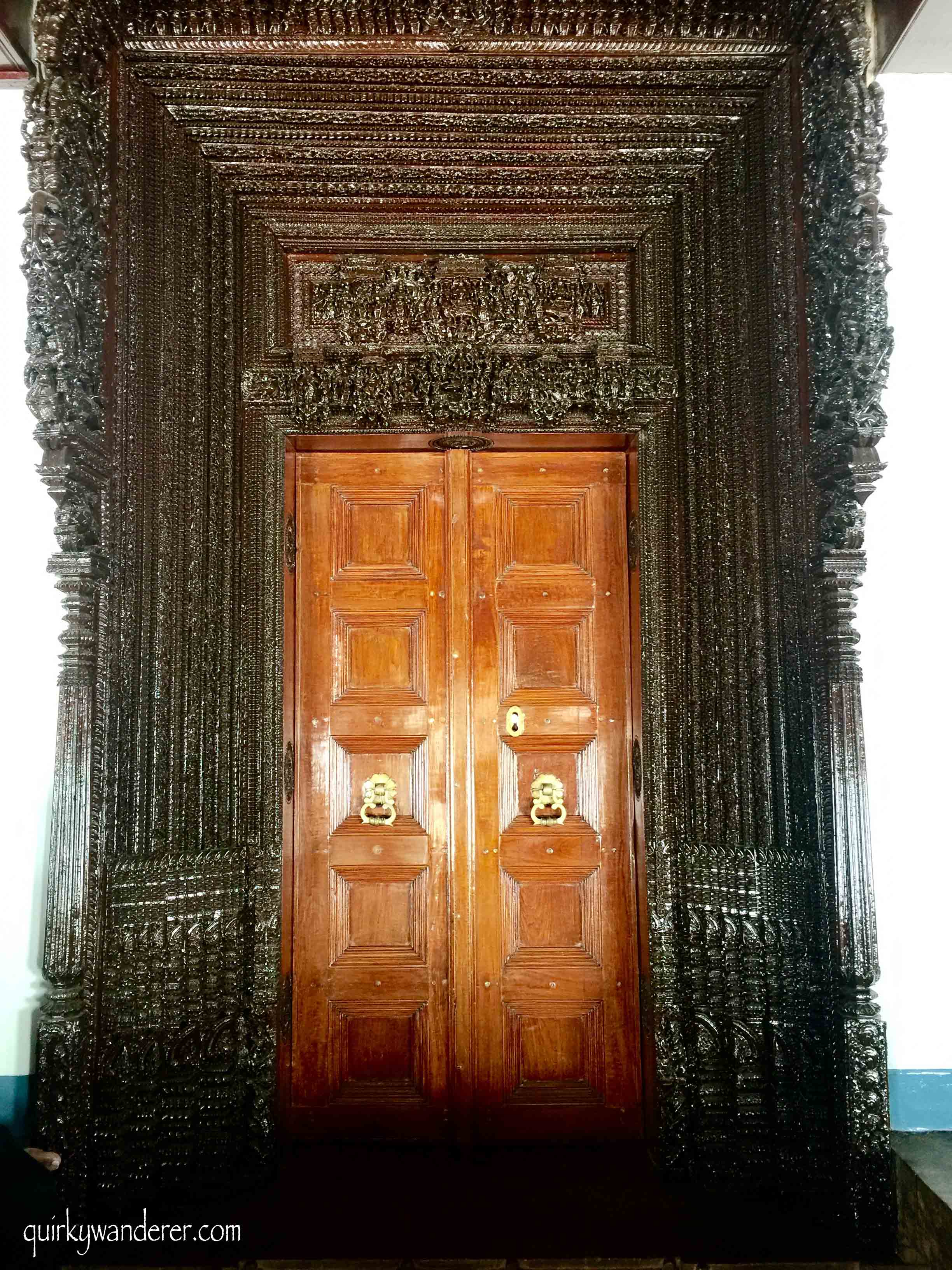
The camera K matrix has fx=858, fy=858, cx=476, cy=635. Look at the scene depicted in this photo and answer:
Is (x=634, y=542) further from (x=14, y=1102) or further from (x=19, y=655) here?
(x=14, y=1102)

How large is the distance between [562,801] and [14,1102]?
1.87 m

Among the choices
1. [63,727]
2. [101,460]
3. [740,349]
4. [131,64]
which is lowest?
[63,727]

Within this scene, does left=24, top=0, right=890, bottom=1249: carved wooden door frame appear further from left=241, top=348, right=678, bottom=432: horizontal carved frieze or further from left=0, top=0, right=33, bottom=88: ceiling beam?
left=0, top=0, right=33, bottom=88: ceiling beam

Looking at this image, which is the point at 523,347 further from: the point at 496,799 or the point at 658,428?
the point at 496,799

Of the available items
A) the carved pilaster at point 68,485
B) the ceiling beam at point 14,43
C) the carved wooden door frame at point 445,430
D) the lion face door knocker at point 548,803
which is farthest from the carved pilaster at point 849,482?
the ceiling beam at point 14,43

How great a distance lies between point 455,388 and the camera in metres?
2.83

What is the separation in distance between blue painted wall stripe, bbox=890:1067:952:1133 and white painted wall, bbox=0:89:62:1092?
255 cm

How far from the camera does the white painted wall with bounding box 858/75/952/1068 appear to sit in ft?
8.59

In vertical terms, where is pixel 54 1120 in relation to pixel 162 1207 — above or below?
above

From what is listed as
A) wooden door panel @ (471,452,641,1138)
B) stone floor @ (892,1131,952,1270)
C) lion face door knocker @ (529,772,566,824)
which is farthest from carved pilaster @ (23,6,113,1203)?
stone floor @ (892,1131,952,1270)

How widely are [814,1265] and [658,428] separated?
243cm

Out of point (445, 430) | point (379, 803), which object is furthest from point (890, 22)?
point (379, 803)

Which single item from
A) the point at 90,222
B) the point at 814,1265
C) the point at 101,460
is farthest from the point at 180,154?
the point at 814,1265

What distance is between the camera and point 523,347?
287 centimetres
